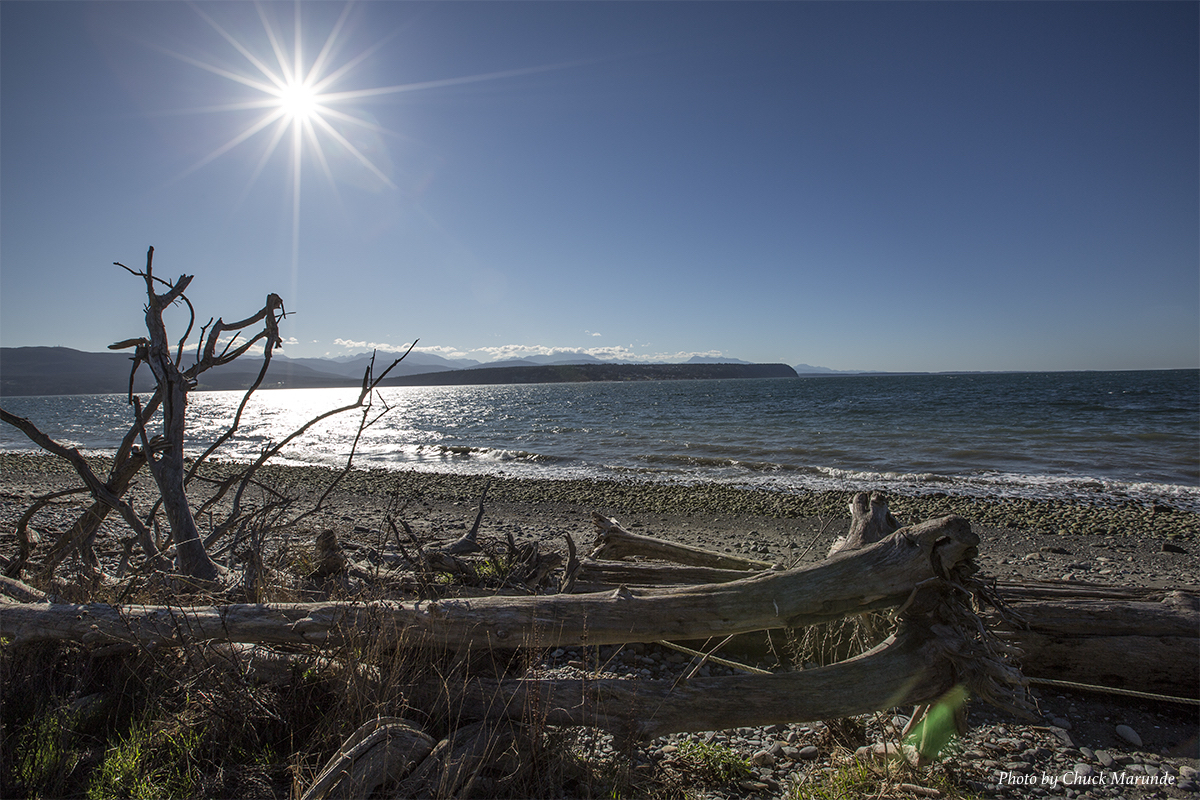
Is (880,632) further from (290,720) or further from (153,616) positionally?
(153,616)

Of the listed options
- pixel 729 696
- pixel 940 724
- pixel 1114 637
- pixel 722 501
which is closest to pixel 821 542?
pixel 722 501

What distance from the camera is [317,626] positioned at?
3.10 meters

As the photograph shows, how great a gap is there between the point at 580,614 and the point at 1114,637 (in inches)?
156

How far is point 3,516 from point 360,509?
6756mm

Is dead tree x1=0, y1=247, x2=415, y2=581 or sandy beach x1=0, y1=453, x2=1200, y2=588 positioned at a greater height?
dead tree x1=0, y1=247, x2=415, y2=581

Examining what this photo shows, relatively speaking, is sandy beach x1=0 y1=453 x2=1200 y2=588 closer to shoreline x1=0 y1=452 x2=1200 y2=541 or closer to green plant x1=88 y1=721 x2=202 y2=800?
shoreline x1=0 y1=452 x2=1200 y2=541

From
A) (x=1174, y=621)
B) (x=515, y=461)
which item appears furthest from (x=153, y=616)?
(x=515, y=461)

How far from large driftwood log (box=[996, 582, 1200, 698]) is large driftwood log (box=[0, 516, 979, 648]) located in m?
1.44

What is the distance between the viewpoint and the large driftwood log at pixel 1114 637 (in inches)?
143

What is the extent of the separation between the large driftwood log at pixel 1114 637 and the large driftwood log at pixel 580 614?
4.73ft

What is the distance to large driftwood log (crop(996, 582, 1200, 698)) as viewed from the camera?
143 inches

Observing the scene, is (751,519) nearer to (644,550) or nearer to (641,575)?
(644,550)

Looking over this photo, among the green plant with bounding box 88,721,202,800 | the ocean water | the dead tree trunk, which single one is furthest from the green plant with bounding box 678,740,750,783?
the ocean water

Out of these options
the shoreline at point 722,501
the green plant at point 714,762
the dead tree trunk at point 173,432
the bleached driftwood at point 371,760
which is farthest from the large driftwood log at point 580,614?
the shoreline at point 722,501
